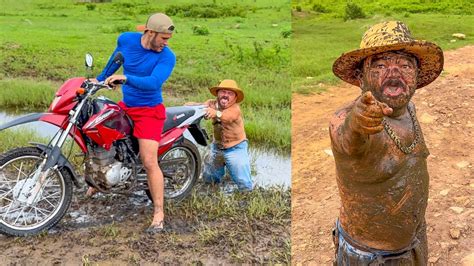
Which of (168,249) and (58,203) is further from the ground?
(58,203)

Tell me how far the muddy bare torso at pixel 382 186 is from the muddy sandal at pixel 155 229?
125 cm

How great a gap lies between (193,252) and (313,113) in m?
2.27

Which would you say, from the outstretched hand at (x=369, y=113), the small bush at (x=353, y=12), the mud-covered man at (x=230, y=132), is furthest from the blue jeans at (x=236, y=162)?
the small bush at (x=353, y=12)

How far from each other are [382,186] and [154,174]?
1.51 meters

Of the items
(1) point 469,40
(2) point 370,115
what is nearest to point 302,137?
(2) point 370,115

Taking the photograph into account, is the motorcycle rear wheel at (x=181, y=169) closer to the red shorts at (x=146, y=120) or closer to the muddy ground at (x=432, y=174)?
the red shorts at (x=146, y=120)

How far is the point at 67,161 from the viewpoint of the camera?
268 centimetres

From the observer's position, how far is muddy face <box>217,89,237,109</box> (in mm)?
3225

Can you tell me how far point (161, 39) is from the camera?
2.68m

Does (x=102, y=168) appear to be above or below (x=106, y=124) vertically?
below

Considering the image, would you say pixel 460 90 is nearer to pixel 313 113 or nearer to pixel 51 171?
pixel 313 113

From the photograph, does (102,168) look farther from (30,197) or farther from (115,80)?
(115,80)

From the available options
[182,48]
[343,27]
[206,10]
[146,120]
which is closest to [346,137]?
[146,120]

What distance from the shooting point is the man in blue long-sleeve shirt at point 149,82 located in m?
2.63
